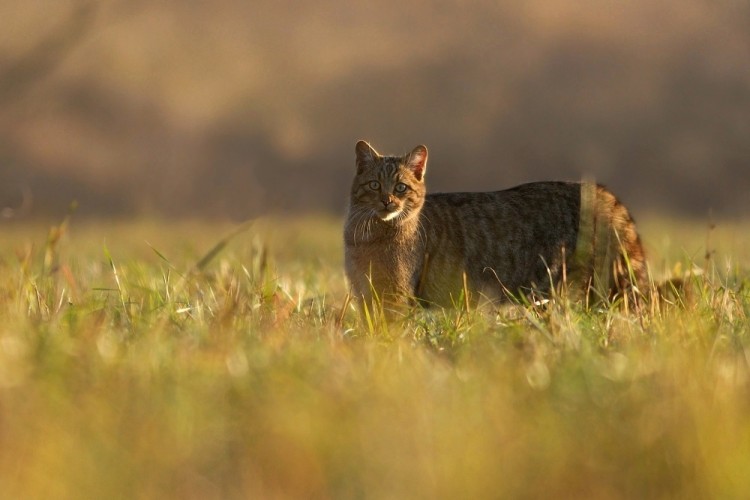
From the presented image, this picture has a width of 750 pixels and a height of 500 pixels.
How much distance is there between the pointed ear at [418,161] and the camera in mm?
6105

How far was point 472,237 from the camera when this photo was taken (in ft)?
20.4

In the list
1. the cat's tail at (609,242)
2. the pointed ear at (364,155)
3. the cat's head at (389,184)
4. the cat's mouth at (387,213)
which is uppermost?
the pointed ear at (364,155)

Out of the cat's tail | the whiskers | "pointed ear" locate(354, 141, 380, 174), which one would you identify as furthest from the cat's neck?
the cat's tail

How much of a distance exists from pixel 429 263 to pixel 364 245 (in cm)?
40

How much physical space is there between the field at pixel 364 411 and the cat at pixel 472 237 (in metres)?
1.44

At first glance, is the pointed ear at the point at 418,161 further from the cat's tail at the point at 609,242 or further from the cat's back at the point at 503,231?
→ the cat's tail at the point at 609,242

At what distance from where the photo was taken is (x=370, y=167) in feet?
20.0

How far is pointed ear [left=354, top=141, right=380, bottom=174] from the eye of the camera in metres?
6.14

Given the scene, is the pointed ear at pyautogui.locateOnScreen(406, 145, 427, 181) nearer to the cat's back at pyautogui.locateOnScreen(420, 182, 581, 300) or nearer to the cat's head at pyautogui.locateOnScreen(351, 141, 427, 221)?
the cat's head at pyautogui.locateOnScreen(351, 141, 427, 221)

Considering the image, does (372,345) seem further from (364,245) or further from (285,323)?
(364,245)

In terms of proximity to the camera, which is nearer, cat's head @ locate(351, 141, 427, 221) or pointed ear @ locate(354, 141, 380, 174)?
cat's head @ locate(351, 141, 427, 221)

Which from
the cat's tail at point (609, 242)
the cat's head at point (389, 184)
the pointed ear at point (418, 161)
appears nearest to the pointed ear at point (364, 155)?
the cat's head at point (389, 184)

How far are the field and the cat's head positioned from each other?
4.89 ft

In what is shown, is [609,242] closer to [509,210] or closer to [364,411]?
[509,210]
